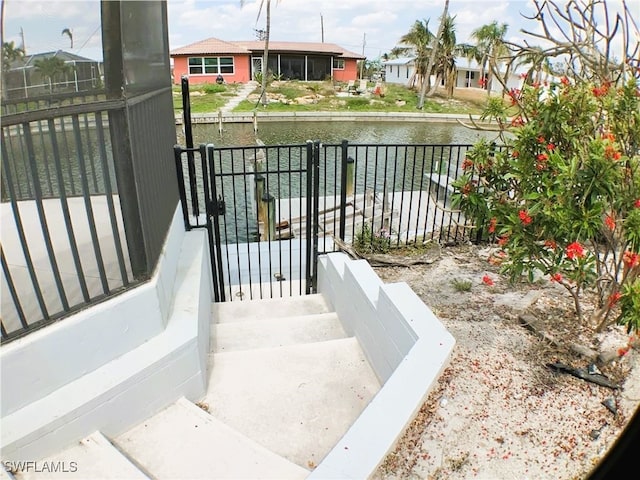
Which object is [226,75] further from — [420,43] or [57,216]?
[57,216]

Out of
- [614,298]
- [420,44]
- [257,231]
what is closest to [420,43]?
[420,44]

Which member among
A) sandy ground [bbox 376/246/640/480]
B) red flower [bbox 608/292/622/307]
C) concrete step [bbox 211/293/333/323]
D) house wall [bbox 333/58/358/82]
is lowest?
concrete step [bbox 211/293/333/323]

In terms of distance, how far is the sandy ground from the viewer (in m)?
1.89

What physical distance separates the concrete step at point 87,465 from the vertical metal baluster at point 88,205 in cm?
74

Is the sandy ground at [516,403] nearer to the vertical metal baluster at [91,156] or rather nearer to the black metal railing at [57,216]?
the black metal railing at [57,216]

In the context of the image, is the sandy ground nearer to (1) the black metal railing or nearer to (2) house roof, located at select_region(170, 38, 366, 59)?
(1) the black metal railing

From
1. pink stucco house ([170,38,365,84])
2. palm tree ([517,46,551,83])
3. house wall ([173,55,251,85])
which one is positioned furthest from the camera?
house wall ([173,55,251,85])

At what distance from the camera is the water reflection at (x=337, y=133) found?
66.9 ft

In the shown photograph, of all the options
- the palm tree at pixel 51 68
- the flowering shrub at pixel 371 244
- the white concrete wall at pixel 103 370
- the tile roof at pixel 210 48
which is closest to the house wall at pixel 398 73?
the tile roof at pixel 210 48

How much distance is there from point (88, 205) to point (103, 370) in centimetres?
85

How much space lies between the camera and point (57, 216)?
2.07m

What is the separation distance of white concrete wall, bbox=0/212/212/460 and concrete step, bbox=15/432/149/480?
0.17 ft

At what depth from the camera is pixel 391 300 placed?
278 cm

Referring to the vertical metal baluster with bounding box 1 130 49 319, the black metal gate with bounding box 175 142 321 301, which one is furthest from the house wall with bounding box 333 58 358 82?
the vertical metal baluster with bounding box 1 130 49 319
